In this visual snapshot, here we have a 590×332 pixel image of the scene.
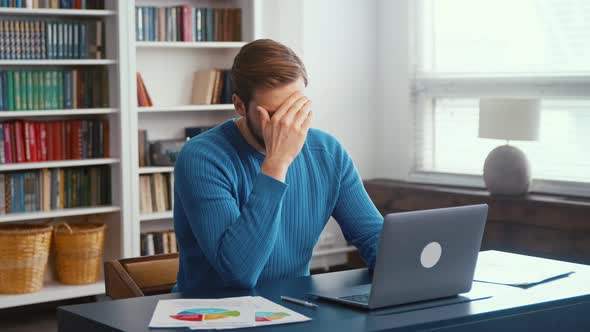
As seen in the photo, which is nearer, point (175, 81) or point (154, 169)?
point (154, 169)

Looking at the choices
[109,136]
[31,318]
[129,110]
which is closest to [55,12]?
[129,110]

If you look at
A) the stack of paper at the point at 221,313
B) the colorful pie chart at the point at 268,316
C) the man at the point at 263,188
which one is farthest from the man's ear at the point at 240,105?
the colorful pie chart at the point at 268,316

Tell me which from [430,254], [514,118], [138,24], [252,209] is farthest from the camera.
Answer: [138,24]

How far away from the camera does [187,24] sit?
15.9ft

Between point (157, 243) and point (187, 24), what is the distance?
4.14ft

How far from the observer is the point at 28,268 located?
437cm

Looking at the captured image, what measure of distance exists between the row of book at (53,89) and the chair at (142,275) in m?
2.22

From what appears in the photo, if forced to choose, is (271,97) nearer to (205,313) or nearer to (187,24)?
(205,313)

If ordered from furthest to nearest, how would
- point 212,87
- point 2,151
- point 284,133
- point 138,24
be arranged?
1. point 212,87
2. point 138,24
3. point 2,151
4. point 284,133

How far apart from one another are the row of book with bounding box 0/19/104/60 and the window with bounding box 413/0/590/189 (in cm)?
203

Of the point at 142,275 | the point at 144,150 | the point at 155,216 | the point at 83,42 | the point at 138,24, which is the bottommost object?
the point at 155,216

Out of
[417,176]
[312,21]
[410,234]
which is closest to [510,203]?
[417,176]

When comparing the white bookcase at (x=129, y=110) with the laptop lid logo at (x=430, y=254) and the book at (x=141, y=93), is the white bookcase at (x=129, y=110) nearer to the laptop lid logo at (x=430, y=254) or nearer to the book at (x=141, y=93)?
the book at (x=141, y=93)

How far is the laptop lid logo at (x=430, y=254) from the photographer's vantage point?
5.94 feet
